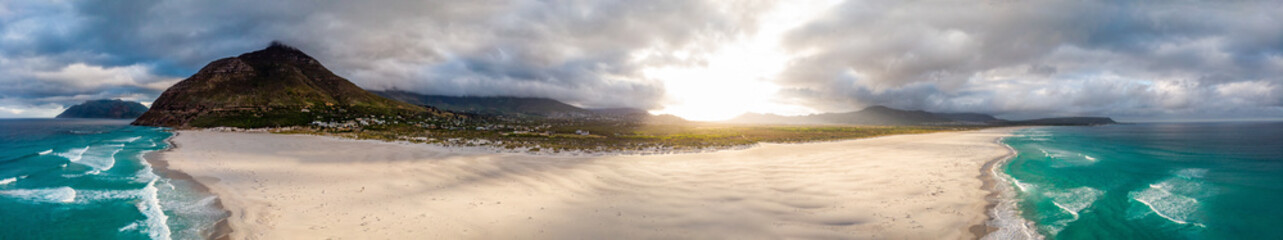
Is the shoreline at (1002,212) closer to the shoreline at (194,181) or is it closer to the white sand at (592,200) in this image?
the white sand at (592,200)

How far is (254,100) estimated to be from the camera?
106 meters

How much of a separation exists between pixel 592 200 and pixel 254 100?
14221cm

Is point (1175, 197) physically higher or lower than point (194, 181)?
lower

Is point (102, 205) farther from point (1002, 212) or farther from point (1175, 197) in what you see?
point (1175, 197)

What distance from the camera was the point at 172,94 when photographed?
116688mm

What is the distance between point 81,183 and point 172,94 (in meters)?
158

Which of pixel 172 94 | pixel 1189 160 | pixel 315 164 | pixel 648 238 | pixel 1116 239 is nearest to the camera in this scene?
pixel 648 238

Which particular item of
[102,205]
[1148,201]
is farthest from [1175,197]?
[102,205]

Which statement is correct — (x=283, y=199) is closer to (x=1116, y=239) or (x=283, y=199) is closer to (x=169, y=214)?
(x=169, y=214)

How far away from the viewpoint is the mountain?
89750 millimetres

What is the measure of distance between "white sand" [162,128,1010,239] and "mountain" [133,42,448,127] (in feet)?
301

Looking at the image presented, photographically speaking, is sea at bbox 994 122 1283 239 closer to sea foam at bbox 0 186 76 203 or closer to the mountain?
sea foam at bbox 0 186 76 203

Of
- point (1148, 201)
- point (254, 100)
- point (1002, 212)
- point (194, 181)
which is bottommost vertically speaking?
point (1148, 201)

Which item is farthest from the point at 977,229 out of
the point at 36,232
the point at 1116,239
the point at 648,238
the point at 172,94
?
the point at 172,94
